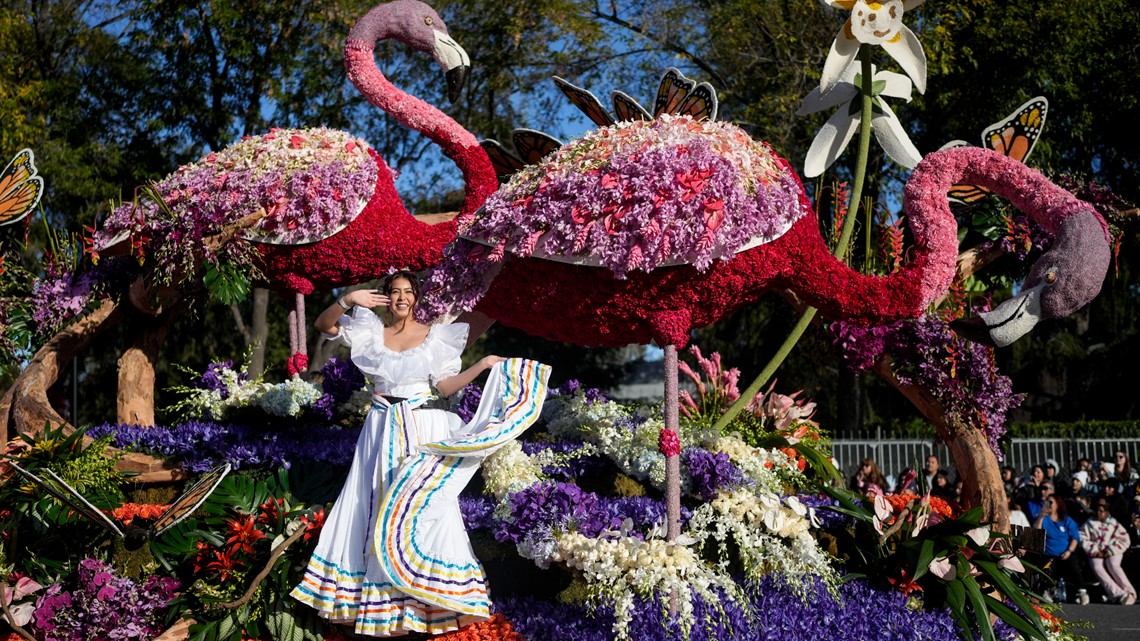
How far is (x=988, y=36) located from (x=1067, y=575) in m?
6.51

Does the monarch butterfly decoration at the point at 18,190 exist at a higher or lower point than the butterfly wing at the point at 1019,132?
lower

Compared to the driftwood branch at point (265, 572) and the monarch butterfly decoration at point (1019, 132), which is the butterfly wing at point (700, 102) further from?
the driftwood branch at point (265, 572)

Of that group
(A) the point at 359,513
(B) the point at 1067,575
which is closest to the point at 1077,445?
(B) the point at 1067,575

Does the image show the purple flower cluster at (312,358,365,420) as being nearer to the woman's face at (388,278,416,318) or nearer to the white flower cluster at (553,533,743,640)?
the woman's face at (388,278,416,318)

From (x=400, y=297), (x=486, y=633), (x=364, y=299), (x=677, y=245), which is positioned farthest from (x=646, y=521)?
(x=364, y=299)

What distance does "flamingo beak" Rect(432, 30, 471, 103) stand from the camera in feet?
26.1

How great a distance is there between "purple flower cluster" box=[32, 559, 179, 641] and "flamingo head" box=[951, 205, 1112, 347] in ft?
14.0

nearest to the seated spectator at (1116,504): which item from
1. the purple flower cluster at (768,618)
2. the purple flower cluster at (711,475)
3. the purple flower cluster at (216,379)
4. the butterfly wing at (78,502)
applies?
the purple flower cluster at (768,618)

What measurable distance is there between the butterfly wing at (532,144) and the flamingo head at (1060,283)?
3.36 m

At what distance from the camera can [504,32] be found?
576 inches

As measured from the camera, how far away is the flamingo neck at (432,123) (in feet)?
25.1

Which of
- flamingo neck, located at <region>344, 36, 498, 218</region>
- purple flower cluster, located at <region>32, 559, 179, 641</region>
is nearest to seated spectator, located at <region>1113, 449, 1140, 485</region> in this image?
flamingo neck, located at <region>344, 36, 498, 218</region>

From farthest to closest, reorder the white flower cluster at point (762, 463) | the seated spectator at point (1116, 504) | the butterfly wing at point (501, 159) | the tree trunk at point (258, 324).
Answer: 1. the tree trunk at point (258, 324)
2. the seated spectator at point (1116, 504)
3. the butterfly wing at point (501, 159)
4. the white flower cluster at point (762, 463)

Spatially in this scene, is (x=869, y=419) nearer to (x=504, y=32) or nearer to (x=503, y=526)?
(x=504, y=32)
